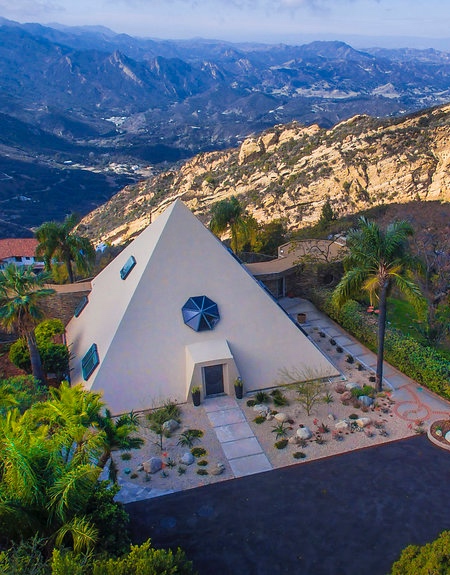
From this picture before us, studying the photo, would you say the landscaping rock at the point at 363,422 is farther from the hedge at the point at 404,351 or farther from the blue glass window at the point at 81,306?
the blue glass window at the point at 81,306

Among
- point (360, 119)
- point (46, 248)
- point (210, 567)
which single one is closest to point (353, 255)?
point (210, 567)

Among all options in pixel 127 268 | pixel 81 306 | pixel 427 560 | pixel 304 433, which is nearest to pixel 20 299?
pixel 127 268

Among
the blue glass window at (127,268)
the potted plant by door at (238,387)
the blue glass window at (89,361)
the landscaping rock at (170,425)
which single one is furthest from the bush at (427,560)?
the blue glass window at (127,268)

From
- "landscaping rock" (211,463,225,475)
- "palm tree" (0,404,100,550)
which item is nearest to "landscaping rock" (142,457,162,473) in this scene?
"landscaping rock" (211,463,225,475)

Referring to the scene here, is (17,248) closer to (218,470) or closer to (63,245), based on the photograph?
(63,245)

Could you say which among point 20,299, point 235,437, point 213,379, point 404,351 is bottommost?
point 235,437

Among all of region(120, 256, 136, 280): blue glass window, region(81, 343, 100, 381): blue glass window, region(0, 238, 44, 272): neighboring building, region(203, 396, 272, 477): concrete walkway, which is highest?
region(120, 256, 136, 280): blue glass window

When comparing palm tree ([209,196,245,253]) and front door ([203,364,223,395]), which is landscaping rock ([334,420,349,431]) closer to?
front door ([203,364,223,395])
